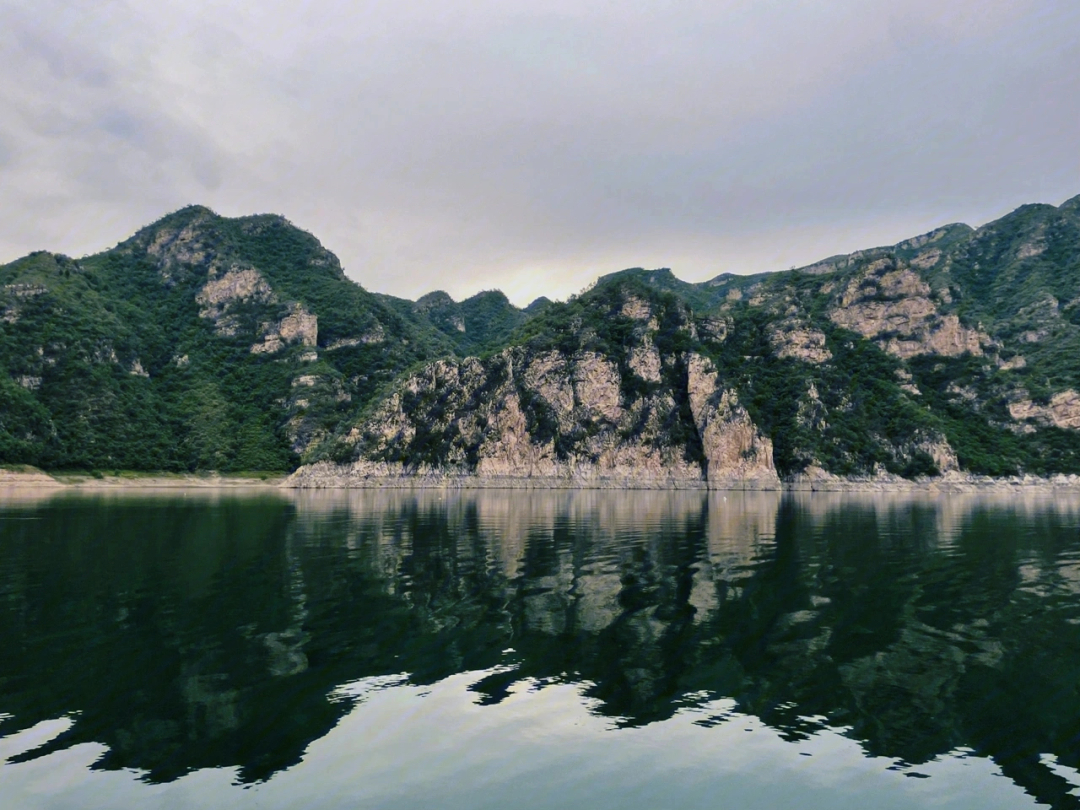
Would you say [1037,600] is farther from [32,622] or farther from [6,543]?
[6,543]

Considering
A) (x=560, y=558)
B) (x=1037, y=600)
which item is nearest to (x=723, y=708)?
(x=1037, y=600)

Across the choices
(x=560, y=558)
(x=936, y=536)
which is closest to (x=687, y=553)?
(x=560, y=558)

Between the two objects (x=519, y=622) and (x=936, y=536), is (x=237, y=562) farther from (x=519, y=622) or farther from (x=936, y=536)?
(x=936, y=536)

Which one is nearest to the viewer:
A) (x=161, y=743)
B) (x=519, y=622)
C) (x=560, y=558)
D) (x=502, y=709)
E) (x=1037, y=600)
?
(x=161, y=743)

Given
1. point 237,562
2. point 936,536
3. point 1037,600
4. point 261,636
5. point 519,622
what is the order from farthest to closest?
point 936,536 → point 237,562 → point 1037,600 → point 519,622 → point 261,636

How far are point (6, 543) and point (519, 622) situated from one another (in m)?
48.6

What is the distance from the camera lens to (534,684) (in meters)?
22.0

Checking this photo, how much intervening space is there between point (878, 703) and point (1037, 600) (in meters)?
22.0

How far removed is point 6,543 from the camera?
54.9m

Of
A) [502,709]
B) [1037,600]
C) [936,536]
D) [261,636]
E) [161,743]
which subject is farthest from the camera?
[936,536]

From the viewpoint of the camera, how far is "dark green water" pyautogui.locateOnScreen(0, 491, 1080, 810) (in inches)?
597

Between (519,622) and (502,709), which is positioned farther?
(519,622)

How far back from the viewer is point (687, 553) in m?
53.2

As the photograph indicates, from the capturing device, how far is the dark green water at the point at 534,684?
1517 centimetres
